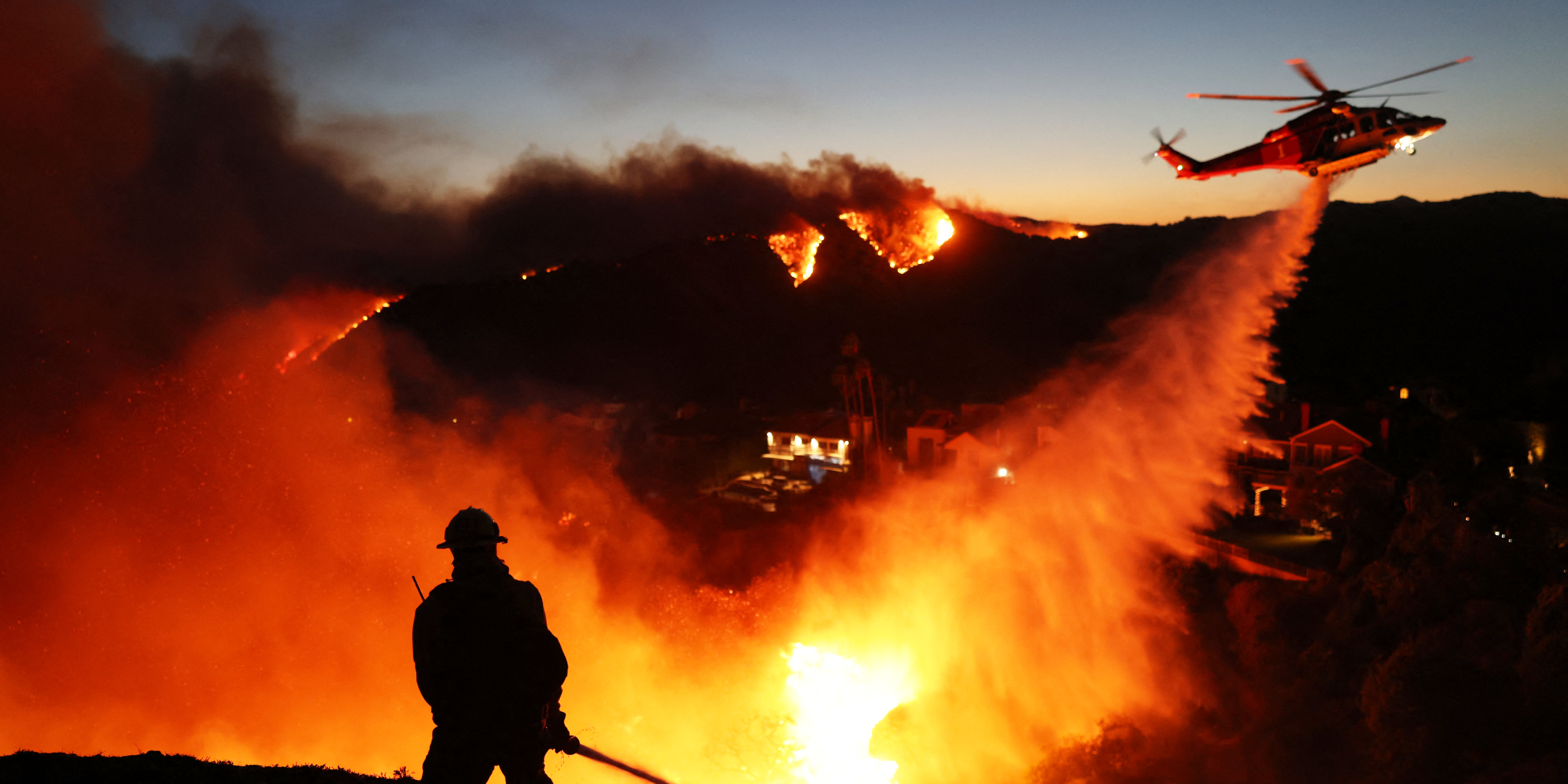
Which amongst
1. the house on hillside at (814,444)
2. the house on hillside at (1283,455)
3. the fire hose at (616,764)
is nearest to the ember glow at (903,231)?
the house on hillside at (814,444)

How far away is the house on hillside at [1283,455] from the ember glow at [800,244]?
751 inches

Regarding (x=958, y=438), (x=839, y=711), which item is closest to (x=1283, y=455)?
(x=958, y=438)

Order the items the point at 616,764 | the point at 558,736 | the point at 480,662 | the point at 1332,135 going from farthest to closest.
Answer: the point at 1332,135, the point at 616,764, the point at 558,736, the point at 480,662

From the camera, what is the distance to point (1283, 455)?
103ft

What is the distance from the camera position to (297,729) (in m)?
17.5

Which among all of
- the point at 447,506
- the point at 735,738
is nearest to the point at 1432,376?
the point at 735,738

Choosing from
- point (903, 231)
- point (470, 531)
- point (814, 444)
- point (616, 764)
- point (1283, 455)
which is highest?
point (903, 231)

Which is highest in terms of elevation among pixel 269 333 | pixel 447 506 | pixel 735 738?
pixel 269 333

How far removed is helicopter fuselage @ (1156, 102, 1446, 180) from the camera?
1864 cm

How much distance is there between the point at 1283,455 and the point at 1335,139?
53.3ft

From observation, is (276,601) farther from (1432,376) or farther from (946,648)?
(1432,376)

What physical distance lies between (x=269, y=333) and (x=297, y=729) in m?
9.07

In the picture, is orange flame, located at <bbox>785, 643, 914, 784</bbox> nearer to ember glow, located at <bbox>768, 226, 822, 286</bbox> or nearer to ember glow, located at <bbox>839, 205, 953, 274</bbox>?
ember glow, located at <bbox>768, 226, 822, 286</bbox>

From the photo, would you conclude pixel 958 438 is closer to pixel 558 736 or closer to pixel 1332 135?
pixel 1332 135
